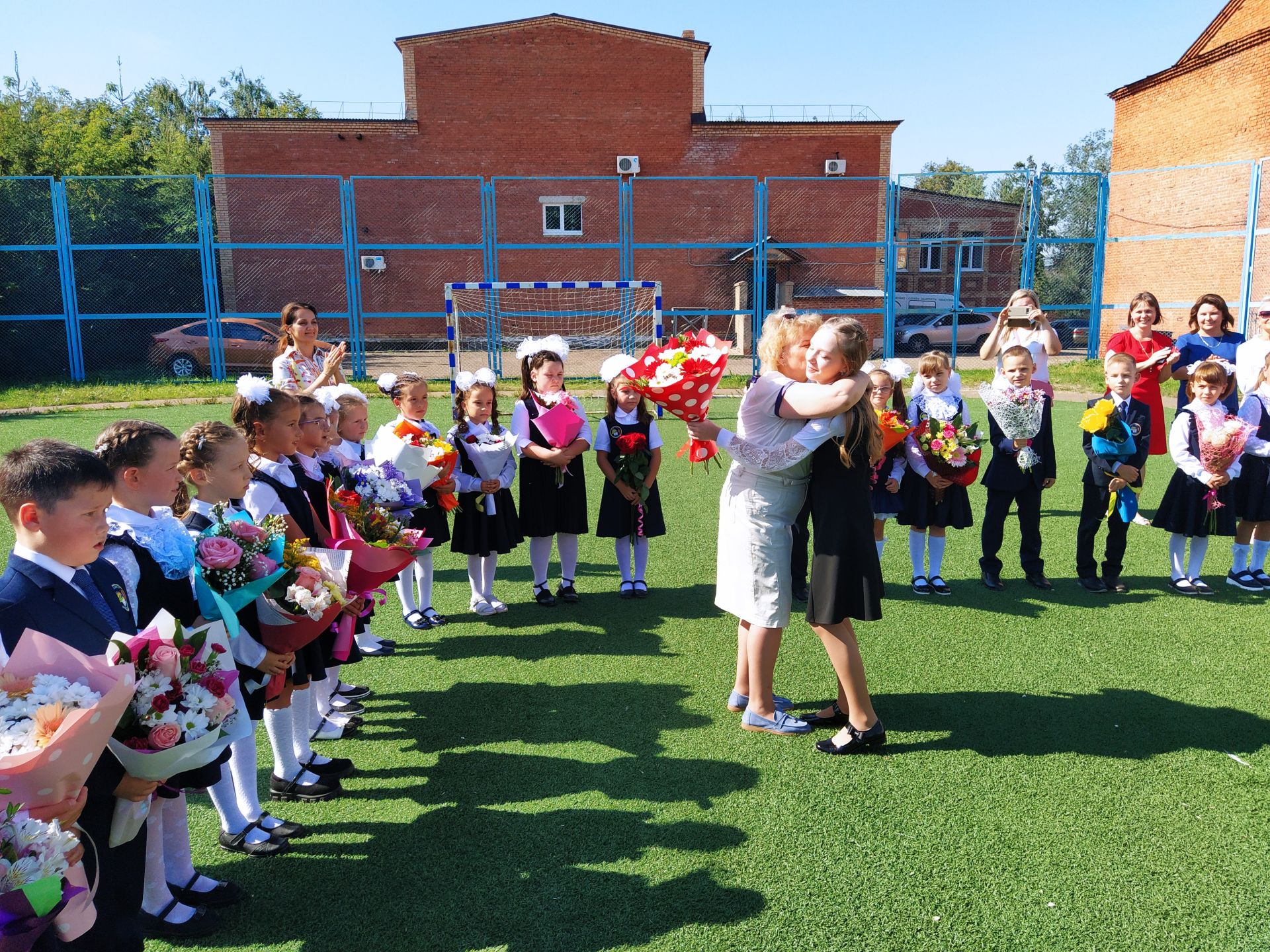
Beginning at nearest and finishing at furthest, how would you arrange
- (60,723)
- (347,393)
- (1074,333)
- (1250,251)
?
(60,723) < (347,393) < (1250,251) < (1074,333)

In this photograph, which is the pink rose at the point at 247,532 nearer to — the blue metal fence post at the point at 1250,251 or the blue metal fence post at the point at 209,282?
the blue metal fence post at the point at 209,282

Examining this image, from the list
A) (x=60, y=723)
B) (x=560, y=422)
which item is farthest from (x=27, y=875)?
(x=560, y=422)

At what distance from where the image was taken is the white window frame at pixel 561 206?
25.2m

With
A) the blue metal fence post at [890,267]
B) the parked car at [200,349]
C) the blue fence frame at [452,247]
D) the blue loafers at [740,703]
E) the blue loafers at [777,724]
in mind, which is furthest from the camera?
the parked car at [200,349]

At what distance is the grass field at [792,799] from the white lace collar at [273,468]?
1.17 m

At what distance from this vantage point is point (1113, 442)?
5.90 meters

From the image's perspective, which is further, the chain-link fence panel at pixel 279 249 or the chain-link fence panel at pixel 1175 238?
the chain-link fence panel at pixel 279 249

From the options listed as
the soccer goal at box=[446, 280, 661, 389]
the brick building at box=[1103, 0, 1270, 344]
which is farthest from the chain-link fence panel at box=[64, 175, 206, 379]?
the brick building at box=[1103, 0, 1270, 344]

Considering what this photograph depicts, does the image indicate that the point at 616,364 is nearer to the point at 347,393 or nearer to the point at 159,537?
the point at 347,393

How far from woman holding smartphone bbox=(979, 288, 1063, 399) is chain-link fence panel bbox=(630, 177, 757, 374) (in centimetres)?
1718

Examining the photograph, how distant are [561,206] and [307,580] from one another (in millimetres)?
23659

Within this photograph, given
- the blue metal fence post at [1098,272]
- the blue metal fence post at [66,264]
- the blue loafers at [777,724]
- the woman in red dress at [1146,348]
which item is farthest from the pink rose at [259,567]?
the blue metal fence post at [1098,272]

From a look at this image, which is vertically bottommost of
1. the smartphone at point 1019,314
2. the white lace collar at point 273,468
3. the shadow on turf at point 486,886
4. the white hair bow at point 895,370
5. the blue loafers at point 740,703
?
the shadow on turf at point 486,886

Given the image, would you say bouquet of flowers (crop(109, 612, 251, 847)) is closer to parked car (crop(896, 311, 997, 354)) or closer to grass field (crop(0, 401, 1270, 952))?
grass field (crop(0, 401, 1270, 952))
